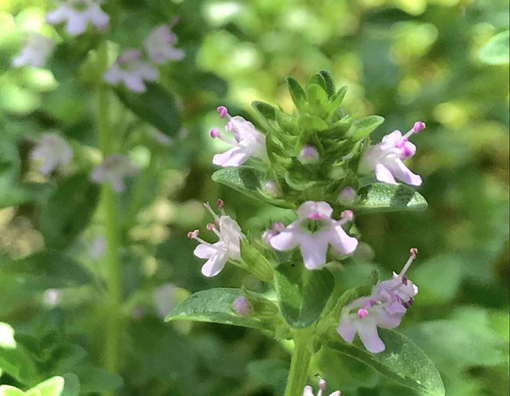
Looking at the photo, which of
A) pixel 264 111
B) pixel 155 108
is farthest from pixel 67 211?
pixel 264 111

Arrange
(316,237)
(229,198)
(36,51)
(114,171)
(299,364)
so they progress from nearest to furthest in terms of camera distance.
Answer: (316,237), (299,364), (36,51), (114,171), (229,198)

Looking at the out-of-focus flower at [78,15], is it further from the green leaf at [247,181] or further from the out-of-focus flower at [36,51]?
the green leaf at [247,181]

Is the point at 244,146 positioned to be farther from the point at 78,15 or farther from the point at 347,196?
the point at 78,15

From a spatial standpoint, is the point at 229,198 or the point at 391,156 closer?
the point at 391,156

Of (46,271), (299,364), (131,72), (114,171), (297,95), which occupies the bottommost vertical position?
(46,271)

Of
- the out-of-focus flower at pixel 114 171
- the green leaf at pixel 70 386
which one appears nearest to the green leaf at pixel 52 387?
the green leaf at pixel 70 386

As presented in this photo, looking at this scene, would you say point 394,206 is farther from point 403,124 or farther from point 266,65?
point 266,65

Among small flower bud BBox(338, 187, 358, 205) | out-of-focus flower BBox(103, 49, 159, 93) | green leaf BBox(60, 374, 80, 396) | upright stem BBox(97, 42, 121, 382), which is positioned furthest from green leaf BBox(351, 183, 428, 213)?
upright stem BBox(97, 42, 121, 382)
